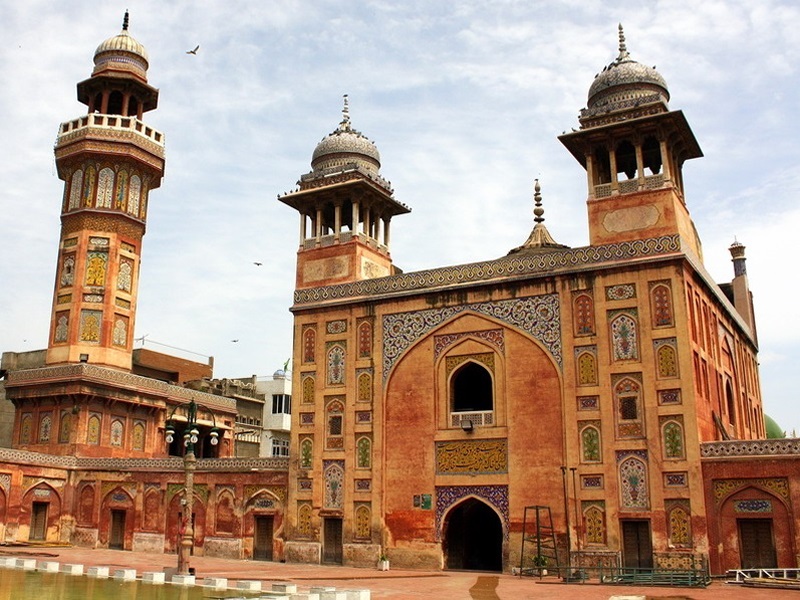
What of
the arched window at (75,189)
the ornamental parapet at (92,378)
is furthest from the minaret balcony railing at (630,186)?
the arched window at (75,189)

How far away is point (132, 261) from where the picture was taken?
33.2m

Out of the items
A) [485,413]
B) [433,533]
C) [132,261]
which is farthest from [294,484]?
[132,261]

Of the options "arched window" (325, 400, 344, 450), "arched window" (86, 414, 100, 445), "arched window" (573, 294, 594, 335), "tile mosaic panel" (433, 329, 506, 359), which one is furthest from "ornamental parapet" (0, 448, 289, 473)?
"arched window" (573, 294, 594, 335)

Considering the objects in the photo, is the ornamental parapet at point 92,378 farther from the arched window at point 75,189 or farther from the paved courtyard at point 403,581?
the arched window at point 75,189

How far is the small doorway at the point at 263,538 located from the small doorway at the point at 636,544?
34.8 feet

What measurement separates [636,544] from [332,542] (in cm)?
865

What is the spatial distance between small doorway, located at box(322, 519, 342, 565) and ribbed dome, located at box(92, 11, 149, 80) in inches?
829

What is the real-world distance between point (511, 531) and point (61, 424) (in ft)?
57.0

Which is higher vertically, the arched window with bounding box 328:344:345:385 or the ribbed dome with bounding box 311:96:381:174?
the ribbed dome with bounding box 311:96:381:174

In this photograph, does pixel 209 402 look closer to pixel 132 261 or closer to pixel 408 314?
pixel 132 261

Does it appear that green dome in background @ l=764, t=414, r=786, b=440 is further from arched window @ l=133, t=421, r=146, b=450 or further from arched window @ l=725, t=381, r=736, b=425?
arched window @ l=133, t=421, r=146, b=450

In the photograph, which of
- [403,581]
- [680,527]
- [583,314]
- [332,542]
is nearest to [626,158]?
[583,314]

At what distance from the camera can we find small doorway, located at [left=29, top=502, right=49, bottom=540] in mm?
28016

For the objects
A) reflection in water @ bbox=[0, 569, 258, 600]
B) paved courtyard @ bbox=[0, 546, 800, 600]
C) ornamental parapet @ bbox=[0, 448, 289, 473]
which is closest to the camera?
reflection in water @ bbox=[0, 569, 258, 600]
